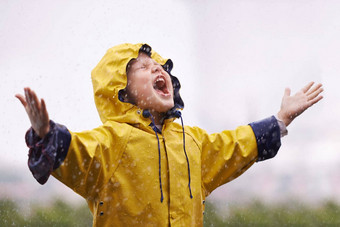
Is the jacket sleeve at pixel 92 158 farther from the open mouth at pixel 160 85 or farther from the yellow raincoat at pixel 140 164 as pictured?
the open mouth at pixel 160 85

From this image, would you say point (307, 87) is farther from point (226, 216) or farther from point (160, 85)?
point (226, 216)

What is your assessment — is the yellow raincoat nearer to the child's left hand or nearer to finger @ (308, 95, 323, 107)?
the child's left hand

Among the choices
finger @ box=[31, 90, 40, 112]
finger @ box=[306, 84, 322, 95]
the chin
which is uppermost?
finger @ box=[31, 90, 40, 112]

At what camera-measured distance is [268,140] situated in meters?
3.27

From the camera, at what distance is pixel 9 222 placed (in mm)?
6375

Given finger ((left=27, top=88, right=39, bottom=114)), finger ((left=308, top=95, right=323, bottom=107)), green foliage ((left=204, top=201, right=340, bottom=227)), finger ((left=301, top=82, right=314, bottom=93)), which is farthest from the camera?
green foliage ((left=204, top=201, right=340, bottom=227))

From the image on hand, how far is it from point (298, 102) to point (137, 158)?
4.77ft

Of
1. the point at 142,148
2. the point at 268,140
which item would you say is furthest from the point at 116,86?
the point at 268,140

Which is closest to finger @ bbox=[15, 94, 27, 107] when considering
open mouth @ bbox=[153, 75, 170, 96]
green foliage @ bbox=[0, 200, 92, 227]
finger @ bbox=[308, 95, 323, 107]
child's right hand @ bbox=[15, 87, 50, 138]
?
child's right hand @ bbox=[15, 87, 50, 138]

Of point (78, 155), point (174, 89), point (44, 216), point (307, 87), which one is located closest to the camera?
point (78, 155)

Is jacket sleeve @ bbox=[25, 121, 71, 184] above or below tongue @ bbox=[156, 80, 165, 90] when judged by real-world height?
below

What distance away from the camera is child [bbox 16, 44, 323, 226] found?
99.7 inches

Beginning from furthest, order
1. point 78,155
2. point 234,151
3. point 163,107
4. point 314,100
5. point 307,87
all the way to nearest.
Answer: point 307,87, point 314,100, point 234,151, point 163,107, point 78,155

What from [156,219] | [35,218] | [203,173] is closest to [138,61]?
[203,173]
